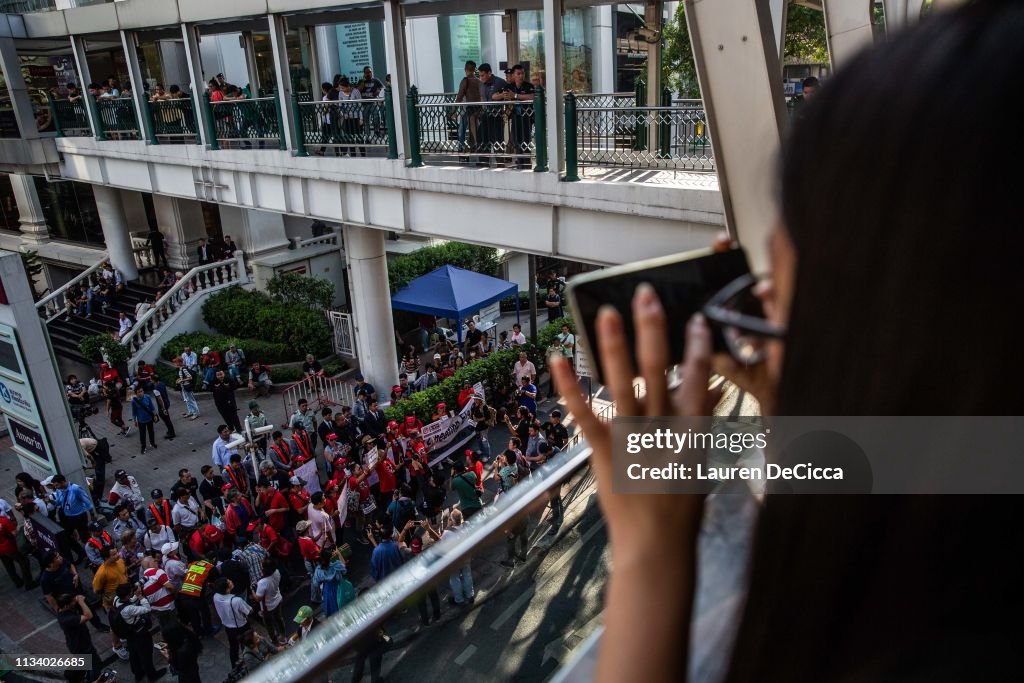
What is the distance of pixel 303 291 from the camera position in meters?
17.5

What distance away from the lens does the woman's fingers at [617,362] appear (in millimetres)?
838

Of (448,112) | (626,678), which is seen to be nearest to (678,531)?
(626,678)

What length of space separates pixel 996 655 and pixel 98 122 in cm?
1966

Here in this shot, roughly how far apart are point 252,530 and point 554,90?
252 inches

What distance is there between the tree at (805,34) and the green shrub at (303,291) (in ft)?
36.6

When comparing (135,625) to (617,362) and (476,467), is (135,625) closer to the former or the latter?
(476,467)

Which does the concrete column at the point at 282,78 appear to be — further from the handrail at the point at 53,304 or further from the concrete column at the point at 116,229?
the handrail at the point at 53,304

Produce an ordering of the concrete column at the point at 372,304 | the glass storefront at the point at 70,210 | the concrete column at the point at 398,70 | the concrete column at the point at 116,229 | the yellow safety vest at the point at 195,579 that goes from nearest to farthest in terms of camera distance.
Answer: the yellow safety vest at the point at 195,579 < the concrete column at the point at 398,70 < the concrete column at the point at 372,304 < the concrete column at the point at 116,229 < the glass storefront at the point at 70,210

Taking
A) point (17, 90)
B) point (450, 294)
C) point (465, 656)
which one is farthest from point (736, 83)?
point (17, 90)

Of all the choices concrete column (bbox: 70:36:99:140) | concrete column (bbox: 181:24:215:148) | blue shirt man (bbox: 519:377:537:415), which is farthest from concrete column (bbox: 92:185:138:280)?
blue shirt man (bbox: 519:377:537:415)

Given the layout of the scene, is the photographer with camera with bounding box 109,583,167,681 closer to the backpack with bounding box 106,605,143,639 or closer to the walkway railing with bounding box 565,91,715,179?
the backpack with bounding box 106,605,143,639

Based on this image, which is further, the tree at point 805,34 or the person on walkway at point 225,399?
the person on walkway at point 225,399

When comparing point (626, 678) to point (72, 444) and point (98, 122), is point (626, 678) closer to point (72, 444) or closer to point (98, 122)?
point (72, 444)

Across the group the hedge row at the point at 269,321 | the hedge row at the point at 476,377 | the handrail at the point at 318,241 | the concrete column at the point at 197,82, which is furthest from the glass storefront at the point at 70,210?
the hedge row at the point at 476,377
